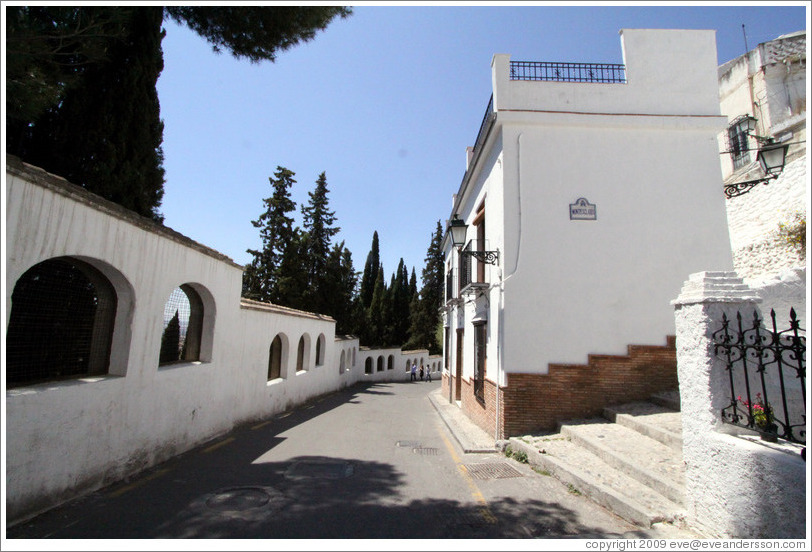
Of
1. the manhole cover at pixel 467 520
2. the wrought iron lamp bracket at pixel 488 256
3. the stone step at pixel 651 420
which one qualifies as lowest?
the manhole cover at pixel 467 520

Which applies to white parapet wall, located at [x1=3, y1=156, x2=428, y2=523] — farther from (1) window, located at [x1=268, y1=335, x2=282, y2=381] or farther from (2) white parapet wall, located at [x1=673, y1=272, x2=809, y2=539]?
(2) white parapet wall, located at [x1=673, y1=272, x2=809, y2=539]

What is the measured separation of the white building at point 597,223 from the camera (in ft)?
24.0

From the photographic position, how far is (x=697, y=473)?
354 centimetres

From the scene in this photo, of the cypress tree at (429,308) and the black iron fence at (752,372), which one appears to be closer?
the black iron fence at (752,372)

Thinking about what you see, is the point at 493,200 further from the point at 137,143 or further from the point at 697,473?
the point at 137,143

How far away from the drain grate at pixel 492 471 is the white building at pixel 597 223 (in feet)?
4.03

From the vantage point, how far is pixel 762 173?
1030 centimetres

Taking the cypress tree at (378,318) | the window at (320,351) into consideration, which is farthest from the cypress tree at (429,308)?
the window at (320,351)

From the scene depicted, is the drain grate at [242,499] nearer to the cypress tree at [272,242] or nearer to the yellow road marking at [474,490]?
the yellow road marking at [474,490]

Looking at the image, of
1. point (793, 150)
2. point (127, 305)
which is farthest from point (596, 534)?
point (793, 150)

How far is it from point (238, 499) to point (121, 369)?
7.77ft

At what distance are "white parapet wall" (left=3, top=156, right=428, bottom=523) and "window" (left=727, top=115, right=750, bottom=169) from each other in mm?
16057

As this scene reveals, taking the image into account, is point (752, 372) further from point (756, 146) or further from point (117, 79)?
point (756, 146)

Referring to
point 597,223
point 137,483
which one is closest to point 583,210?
point 597,223
